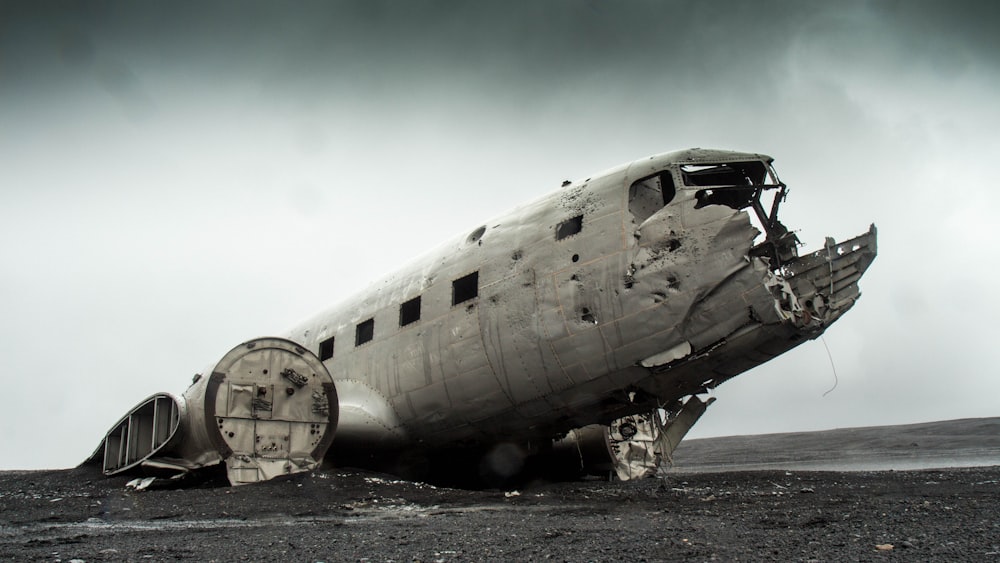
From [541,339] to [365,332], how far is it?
4.52 meters

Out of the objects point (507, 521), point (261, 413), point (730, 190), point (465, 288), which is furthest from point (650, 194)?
point (261, 413)

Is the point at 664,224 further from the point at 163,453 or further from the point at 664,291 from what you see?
the point at 163,453

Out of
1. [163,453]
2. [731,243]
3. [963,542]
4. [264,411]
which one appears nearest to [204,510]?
[264,411]

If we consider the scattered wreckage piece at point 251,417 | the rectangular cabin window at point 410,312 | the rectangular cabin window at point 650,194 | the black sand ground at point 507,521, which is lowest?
the black sand ground at point 507,521

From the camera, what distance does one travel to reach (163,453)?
36.1ft

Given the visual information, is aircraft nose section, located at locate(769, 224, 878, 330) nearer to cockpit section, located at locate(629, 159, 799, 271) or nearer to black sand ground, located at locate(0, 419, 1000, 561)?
cockpit section, located at locate(629, 159, 799, 271)

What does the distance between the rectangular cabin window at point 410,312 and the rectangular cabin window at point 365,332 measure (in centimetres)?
93

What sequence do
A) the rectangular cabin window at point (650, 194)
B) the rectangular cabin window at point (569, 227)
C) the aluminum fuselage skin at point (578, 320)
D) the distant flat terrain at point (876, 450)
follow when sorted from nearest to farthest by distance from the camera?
the aluminum fuselage skin at point (578, 320), the rectangular cabin window at point (650, 194), the rectangular cabin window at point (569, 227), the distant flat terrain at point (876, 450)

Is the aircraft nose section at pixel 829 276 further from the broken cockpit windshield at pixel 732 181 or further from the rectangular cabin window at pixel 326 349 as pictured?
the rectangular cabin window at pixel 326 349

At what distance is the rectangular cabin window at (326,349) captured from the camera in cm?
1363

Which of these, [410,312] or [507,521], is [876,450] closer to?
[410,312]

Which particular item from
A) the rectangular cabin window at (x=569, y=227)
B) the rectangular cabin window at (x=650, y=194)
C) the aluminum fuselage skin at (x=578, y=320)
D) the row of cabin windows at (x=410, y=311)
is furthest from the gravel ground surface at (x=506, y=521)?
the rectangular cabin window at (x=650, y=194)

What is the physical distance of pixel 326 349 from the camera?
45.3ft

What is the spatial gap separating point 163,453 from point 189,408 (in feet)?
2.66
